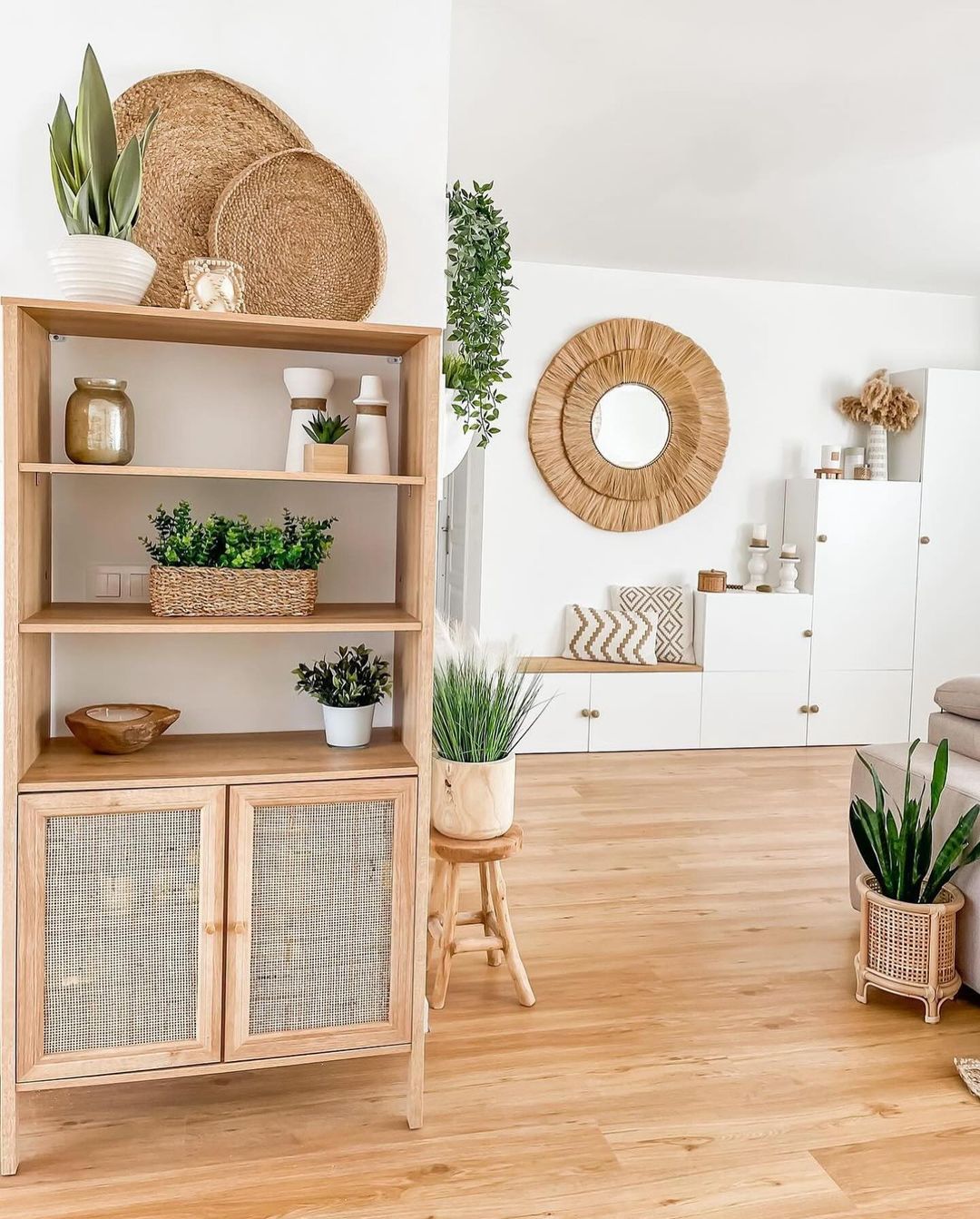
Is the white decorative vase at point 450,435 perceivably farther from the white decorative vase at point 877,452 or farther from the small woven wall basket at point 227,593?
the white decorative vase at point 877,452

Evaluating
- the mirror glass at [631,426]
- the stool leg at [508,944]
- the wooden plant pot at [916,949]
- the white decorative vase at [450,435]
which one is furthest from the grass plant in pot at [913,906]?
the mirror glass at [631,426]

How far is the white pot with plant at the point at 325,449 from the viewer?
7.25 feet

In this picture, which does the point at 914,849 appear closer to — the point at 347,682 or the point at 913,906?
the point at 913,906

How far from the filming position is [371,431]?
2309mm

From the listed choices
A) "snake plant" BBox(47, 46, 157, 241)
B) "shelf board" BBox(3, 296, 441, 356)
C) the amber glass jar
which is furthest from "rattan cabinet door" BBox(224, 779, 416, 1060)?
"snake plant" BBox(47, 46, 157, 241)

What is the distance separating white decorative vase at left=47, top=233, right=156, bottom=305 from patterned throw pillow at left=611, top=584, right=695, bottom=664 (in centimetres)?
403

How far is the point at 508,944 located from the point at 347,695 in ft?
2.91

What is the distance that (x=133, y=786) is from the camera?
6.70 ft

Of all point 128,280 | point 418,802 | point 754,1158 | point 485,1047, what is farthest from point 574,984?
point 128,280

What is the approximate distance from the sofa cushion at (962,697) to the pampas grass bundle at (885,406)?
3054 millimetres

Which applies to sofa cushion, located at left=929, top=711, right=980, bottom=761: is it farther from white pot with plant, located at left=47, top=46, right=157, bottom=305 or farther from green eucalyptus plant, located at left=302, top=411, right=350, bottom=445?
white pot with plant, located at left=47, top=46, right=157, bottom=305

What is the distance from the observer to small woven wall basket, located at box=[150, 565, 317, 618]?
216cm

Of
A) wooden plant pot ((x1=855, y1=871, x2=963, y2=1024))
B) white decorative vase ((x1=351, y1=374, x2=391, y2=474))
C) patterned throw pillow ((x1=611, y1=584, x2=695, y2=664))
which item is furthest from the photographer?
patterned throw pillow ((x1=611, y1=584, x2=695, y2=664))

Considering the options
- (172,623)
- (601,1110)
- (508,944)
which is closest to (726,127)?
(172,623)
